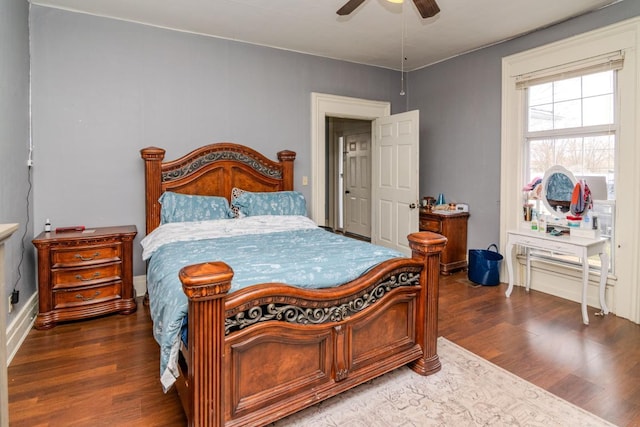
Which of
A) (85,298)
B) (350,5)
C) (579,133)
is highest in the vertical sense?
(350,5)

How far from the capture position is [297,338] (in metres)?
1.79

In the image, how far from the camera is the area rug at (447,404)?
1.86 m

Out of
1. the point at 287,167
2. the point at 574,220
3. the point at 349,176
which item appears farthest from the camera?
the point at 349,176

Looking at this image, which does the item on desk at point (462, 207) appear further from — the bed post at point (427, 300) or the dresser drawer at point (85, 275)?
the dresser drawer at point (85, 275)

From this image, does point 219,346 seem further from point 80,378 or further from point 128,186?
point 128,186

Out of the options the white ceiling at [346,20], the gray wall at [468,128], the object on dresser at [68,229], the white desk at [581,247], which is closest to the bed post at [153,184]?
the object on dresser at [68,229]

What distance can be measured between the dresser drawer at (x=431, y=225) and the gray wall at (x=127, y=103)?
201 cm

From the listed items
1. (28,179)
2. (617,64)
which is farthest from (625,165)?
(28,179)

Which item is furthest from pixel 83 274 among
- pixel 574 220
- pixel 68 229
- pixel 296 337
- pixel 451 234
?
pixel 574 220

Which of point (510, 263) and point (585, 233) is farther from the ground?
point (585, 233)

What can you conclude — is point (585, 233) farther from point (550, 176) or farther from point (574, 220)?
point (550, 176)

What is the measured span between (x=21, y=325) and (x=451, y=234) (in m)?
4.23

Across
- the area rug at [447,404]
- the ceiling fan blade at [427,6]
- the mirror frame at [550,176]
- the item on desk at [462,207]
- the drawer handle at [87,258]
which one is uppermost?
the ceiling fan blade at [427,6]

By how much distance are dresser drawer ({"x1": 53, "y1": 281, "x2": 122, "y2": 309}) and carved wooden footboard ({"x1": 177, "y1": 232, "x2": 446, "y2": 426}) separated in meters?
1.74
